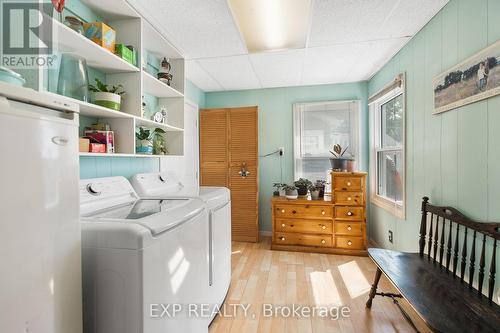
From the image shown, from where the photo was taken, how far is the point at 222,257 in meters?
1.92

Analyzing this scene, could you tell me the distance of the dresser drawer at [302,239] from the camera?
9.86ft

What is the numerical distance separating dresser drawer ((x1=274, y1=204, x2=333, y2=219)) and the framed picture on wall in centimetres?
162

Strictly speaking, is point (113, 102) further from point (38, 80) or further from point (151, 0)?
point (151, 0)

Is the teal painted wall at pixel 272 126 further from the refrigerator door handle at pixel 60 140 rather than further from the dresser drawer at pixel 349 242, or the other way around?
the refrigerator door handle at pixel 60 140

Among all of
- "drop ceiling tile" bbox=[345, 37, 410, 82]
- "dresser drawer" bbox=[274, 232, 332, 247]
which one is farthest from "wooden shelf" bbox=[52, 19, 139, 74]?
"dresser drawer" bbox=[274, 232, 332, 247]

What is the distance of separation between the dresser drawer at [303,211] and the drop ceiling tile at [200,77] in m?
1.98

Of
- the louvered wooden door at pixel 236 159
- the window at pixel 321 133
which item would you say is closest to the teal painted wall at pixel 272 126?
the window at pixel 321 133

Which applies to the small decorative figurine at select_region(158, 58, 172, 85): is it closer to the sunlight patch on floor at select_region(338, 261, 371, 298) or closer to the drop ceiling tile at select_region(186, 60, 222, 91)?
the drop ceiling tile at select_region(186, 60, 222, 91)

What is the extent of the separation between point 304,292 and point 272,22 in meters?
2.44

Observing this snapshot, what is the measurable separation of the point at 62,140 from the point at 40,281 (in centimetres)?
45

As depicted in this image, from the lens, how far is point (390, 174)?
2869 mm

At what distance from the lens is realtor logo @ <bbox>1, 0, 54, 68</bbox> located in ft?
3.64

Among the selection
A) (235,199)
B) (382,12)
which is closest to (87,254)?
(382,12)

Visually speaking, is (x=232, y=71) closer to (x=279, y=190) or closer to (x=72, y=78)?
(x=279, y=190)
